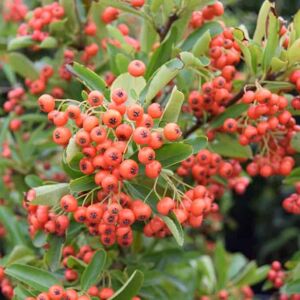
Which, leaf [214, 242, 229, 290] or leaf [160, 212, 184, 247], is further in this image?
leaf [214, 242, 229, 290]

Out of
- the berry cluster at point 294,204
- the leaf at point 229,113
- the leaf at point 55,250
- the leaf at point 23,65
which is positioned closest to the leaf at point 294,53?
the leaf at point 229,113

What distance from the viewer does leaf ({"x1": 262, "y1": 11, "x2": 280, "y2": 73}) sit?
1.62 meters

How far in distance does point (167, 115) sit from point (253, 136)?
34 cm

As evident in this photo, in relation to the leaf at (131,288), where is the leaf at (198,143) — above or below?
above

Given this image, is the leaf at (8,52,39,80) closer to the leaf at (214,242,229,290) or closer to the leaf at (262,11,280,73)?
the leaf at (262,11,280,73)

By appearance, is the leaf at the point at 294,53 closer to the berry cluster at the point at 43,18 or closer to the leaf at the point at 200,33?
the leaf at the point at 200,33

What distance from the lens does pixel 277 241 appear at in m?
4.10

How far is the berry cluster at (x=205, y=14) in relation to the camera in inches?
73.0

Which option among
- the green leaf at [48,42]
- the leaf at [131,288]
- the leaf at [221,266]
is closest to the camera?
the leaf at [131,288]

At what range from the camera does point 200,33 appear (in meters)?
1.91

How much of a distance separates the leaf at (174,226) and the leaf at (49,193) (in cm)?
27

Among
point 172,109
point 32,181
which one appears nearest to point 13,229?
point 32,181

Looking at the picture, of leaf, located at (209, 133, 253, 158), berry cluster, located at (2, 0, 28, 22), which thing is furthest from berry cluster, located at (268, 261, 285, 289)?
berry cluster, located at (2, 0, 28, 22)

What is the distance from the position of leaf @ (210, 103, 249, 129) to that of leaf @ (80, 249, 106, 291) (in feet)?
1.87
